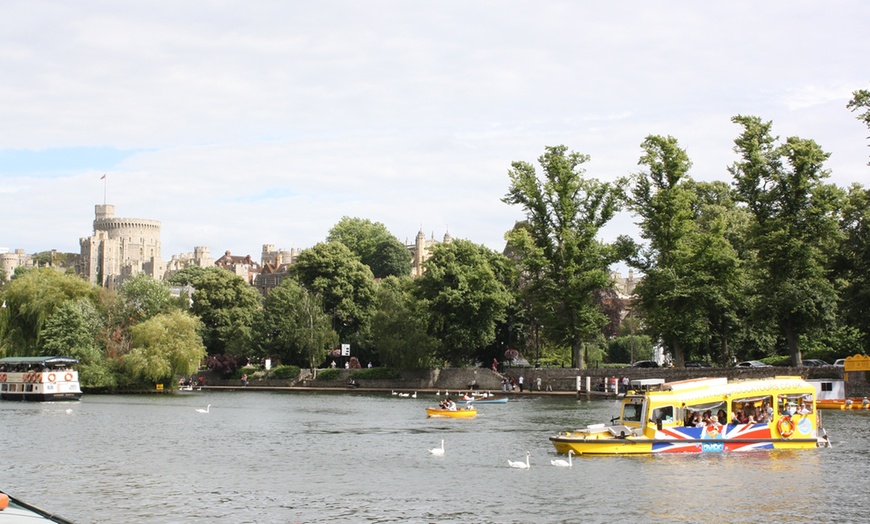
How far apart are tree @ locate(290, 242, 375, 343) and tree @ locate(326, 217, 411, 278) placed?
1528 inches

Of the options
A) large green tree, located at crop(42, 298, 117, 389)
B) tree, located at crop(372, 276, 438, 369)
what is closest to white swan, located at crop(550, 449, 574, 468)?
tree, located at crop(372, 276, 438, 369)

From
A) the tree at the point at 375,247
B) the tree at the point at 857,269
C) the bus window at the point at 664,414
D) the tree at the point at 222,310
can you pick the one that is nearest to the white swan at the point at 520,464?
the bus window at the point at 664,414

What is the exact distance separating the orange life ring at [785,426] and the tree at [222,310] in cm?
7700

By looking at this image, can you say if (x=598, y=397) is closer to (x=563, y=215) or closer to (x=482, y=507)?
(x=563, y=215)

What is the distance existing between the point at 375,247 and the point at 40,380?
83.9 metres

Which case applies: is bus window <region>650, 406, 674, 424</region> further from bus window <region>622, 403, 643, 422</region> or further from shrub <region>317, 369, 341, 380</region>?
shrub <region>317, 369, 341, 380</region>

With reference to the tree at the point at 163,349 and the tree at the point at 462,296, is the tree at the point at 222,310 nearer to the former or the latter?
the tree at the point at 163,349

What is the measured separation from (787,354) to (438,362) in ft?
101

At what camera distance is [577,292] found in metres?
80.9

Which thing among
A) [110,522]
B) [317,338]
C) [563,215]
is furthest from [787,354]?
[110,522]

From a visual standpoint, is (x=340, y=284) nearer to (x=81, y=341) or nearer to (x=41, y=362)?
(x=81, y=341)

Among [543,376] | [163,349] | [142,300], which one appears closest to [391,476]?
[163,349]

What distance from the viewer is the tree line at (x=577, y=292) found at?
70750 millimetres

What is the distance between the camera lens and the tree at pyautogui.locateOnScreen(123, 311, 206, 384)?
82.6 metres
